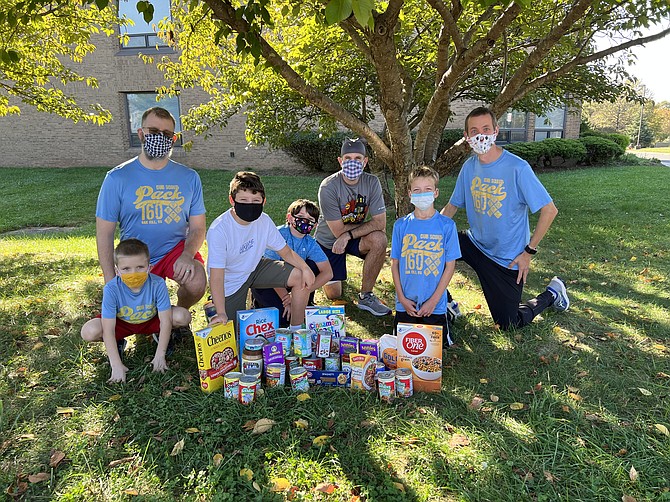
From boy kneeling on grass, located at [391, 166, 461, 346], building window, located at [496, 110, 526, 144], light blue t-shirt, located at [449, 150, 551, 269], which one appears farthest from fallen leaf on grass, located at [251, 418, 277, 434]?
building window, located at [496, 110, 526, 144]

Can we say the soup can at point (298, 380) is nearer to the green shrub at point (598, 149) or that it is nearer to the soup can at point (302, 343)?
the soup can at point (302, 343)

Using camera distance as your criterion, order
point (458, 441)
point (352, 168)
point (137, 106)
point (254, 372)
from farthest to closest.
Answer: point (137, 106), point (352, 168), point (254, 372), point (458, 441)

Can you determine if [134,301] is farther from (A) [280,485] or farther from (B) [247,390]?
(A) [280,485]

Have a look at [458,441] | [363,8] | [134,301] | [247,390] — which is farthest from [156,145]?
[458,441]

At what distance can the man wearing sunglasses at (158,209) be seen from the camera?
3.98 metres

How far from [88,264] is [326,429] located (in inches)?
208

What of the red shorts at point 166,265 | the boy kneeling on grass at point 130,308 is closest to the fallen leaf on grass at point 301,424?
the boy kneeling on grass at point 130,308

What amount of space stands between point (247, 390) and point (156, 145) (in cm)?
220

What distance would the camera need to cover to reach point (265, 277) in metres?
4.33

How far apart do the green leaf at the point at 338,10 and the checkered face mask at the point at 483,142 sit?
96.5 inches

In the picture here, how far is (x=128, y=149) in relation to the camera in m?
20.2

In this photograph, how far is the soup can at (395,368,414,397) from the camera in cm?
338

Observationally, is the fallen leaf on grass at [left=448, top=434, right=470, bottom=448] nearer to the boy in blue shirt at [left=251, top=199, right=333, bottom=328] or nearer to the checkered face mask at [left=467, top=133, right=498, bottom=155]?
the boy in blue shirt at [left=251, top=199, right=333, bottom=328]

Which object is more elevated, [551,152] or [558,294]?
[551,152]
